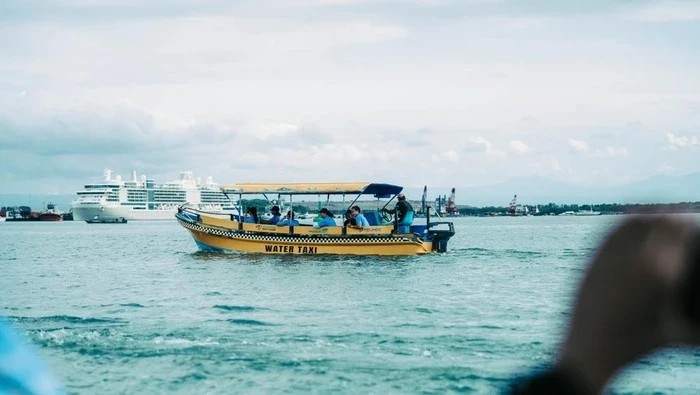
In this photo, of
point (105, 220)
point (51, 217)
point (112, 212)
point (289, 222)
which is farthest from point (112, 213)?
point (289, 222)

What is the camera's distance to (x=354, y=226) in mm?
32219

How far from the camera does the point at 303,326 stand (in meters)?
16.6

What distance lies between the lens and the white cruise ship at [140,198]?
142 m

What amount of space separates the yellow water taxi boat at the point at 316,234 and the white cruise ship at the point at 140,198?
10242cm

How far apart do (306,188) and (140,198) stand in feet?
383

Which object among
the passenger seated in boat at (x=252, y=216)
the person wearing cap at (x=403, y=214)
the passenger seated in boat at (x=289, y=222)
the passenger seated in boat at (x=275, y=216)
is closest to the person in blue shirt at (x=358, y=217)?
the person wearing cap at (x=403, y=214)

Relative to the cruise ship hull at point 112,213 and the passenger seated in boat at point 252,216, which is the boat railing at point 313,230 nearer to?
the passenger seated in boat at point 252,216

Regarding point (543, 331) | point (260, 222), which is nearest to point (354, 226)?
point (260, 222)

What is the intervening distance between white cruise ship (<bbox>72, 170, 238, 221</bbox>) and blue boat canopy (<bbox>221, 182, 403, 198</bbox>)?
336 feet

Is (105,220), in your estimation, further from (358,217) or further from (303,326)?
(303,326)

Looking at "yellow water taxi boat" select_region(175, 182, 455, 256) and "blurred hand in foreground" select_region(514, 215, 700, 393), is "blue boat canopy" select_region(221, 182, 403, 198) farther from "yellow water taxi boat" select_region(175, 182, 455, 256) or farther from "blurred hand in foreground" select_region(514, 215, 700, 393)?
"blurred hand in foreground" select_region(514, 215, 700, 393)

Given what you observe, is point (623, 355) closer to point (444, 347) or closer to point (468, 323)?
point (444, 347)

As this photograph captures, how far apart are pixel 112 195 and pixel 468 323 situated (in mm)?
132094

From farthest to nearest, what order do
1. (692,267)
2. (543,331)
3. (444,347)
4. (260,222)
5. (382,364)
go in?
(260,222) → (543,331) → (444,347) → (382,364) → (692,267)
